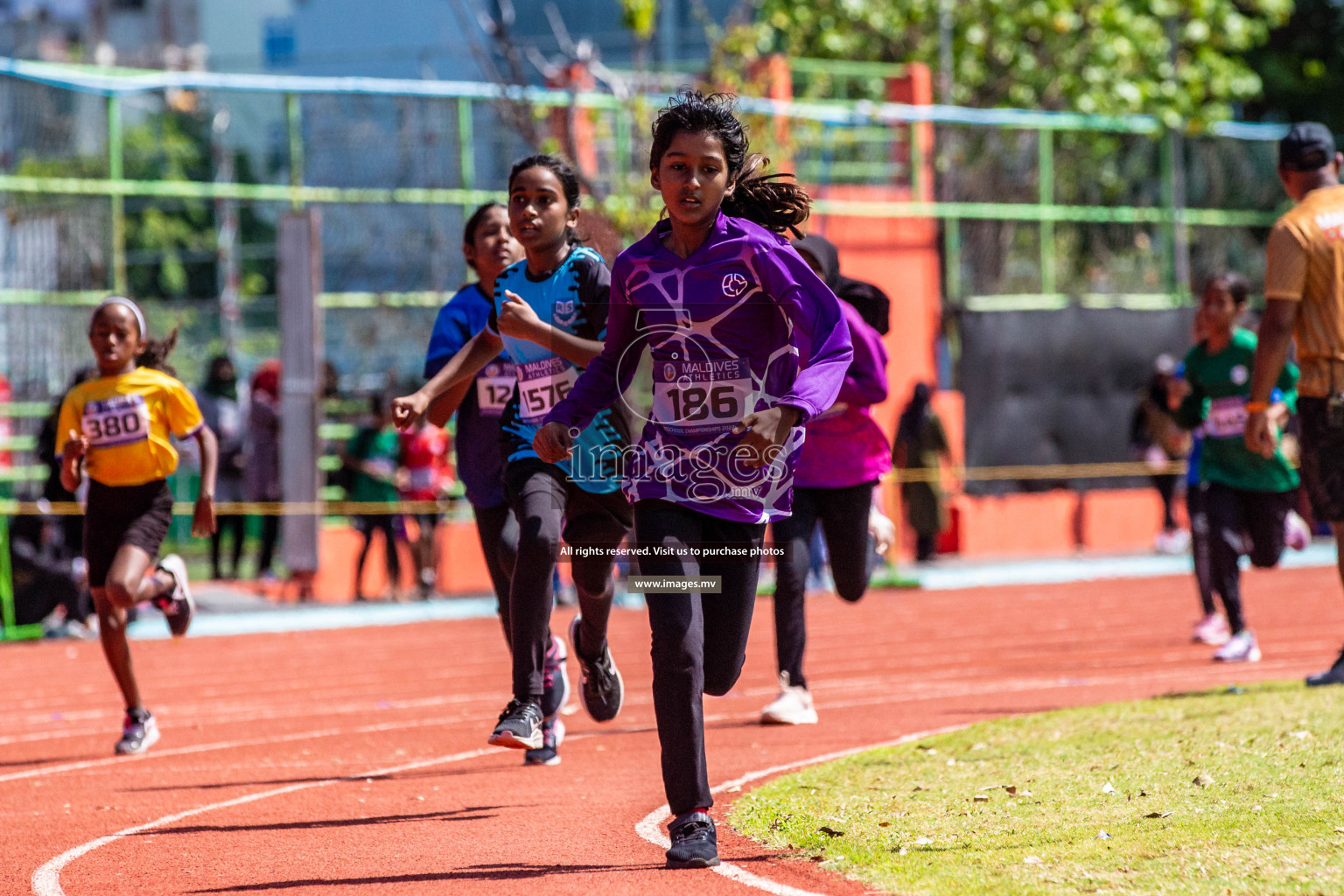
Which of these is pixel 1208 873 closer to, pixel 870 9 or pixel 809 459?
pixel 809 459

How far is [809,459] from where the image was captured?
8148 mm

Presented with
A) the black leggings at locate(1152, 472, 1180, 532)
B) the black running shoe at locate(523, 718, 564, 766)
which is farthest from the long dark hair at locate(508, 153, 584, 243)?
the black leggings at locate(1152, 472, 1180, 532)

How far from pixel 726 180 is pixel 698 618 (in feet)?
4.32

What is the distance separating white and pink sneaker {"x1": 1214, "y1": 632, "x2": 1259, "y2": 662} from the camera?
10609mm

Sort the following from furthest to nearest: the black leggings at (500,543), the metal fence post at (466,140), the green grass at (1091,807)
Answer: the metal fence post at (466,140) < the black leggings at (500,543) < the green grass at (1091,807)

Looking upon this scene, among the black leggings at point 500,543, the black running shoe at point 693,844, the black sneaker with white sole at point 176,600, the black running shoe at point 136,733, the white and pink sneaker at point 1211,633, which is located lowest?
the white and pink sneaker at point 1211,633

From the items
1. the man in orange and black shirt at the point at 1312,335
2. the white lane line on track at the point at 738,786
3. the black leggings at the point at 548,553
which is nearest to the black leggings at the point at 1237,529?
the man in orange and black shirt at the point at 1312,335

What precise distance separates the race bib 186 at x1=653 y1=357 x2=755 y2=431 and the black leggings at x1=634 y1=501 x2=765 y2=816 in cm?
26

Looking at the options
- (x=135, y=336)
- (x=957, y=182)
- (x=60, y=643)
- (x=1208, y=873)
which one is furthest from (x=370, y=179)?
(x=1208, y=873)

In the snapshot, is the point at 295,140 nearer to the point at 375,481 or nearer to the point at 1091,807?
the point at 375,481

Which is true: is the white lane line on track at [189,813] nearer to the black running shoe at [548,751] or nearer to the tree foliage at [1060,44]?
the black running shoe at [548,751]

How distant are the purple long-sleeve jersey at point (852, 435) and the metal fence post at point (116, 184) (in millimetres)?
10878

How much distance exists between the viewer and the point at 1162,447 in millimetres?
21156

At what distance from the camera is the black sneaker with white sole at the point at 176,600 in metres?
9.02
